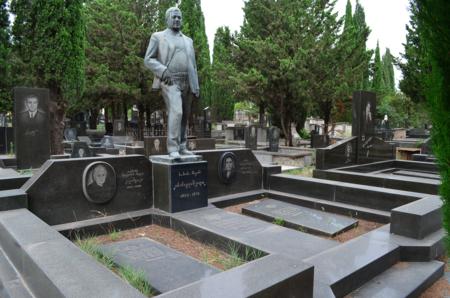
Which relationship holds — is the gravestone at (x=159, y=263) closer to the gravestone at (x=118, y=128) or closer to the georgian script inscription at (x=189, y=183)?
the georgian script inscription at (x=189, y=183)

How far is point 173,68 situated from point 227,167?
7.75 feet

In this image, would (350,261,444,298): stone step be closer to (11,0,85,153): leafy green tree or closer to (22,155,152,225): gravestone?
(22,155,152,225): gravestone

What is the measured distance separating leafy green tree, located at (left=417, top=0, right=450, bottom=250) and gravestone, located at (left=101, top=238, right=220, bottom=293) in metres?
2.57

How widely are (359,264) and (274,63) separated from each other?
49.9 ft

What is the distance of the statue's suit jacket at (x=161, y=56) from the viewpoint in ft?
20.0

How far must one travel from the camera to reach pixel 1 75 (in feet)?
52.1

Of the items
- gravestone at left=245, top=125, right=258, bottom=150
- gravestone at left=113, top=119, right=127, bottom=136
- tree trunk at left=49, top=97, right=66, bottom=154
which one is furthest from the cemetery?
gravestone at left=113, top=119, right=127, bottom=136

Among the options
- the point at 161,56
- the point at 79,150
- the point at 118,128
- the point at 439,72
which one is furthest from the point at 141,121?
the point at 439,72

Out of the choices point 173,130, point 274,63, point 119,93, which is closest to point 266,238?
point 173,130

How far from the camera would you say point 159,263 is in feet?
13.6

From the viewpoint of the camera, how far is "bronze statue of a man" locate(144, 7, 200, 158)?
6.12 m

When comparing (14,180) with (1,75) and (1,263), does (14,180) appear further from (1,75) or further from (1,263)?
(1,75)

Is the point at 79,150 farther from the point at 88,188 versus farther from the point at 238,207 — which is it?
the point at 238,207

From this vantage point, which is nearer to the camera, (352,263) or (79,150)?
(352,263)
